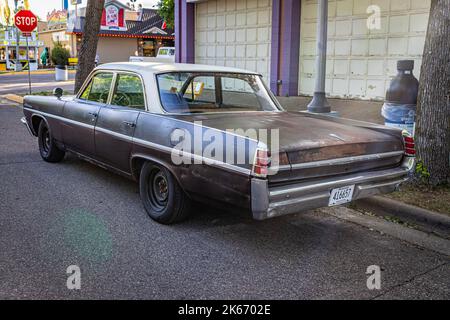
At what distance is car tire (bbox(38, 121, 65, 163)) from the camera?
7.10m

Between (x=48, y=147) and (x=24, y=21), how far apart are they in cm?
1125

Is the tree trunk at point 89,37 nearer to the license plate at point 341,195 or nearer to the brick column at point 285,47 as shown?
the brick column at point 285,47

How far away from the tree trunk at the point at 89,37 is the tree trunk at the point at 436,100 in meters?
9.76

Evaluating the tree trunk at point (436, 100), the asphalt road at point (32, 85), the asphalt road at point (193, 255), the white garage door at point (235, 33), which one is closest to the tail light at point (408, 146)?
the asphalt road at point (193, 255)

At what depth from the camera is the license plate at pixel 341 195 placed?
4234 millimetres

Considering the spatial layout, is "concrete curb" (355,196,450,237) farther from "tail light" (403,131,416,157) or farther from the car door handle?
the car door handle

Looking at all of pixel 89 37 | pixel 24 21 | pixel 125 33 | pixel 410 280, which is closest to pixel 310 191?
pixel 410 280

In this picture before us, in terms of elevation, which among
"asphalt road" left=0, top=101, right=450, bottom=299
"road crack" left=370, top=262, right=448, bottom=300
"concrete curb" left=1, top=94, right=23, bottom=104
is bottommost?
"road crack" left=370, top=262, right=448, bottom=300

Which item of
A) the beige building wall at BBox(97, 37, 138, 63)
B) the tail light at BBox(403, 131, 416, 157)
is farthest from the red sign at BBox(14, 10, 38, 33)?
the beige building wall at BBox(97, 37, 138, 63)

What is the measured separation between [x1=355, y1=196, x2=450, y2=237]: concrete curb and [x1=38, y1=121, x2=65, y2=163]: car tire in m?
4.22

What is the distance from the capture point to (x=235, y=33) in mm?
15617
